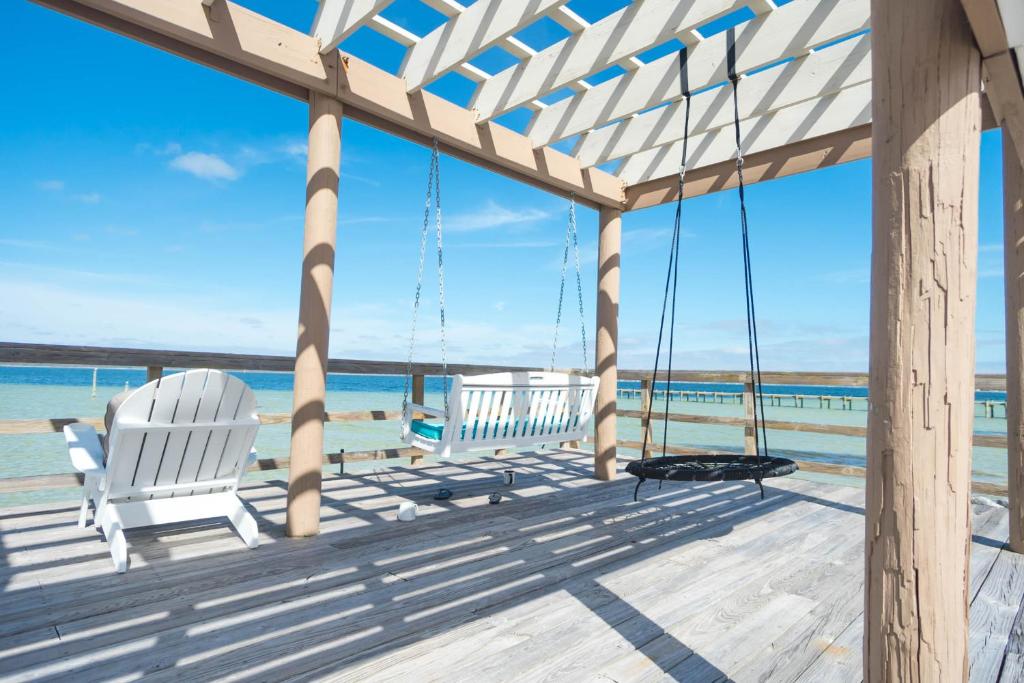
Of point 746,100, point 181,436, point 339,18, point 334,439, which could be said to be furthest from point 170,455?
point 334,439

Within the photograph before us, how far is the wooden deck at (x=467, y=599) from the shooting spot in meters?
1.71

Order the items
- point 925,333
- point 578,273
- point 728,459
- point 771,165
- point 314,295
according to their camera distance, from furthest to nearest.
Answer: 1. point 578,273
2. point 771,165
3. point 728,459
4. point 314,295
5. point 925,333

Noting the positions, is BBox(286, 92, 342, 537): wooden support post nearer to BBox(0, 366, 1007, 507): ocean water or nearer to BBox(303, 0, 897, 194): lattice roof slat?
BBox(303, 0, 897, 194): lattice roof slat

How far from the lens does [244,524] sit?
280cm

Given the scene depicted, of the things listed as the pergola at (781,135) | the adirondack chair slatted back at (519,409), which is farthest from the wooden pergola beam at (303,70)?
the adirondack chair slatted back at (519,409)

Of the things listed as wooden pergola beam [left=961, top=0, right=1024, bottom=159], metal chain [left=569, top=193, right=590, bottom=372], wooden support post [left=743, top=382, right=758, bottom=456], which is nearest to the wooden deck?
metal chain [left=569, top=193, right=590, bottom=372]

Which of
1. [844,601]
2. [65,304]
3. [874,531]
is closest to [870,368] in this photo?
[874,531]

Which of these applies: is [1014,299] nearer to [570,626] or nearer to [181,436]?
[570,626]

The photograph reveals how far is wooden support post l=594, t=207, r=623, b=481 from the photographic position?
4.80 meters

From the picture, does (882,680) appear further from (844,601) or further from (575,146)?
(575,146)

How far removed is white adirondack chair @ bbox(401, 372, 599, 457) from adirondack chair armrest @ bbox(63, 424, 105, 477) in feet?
5.72

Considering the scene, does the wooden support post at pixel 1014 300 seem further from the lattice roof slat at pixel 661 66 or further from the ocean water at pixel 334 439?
the ocean water at pixel 334 439

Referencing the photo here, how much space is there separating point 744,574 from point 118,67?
14254mm

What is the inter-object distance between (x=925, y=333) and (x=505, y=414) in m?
2.93
